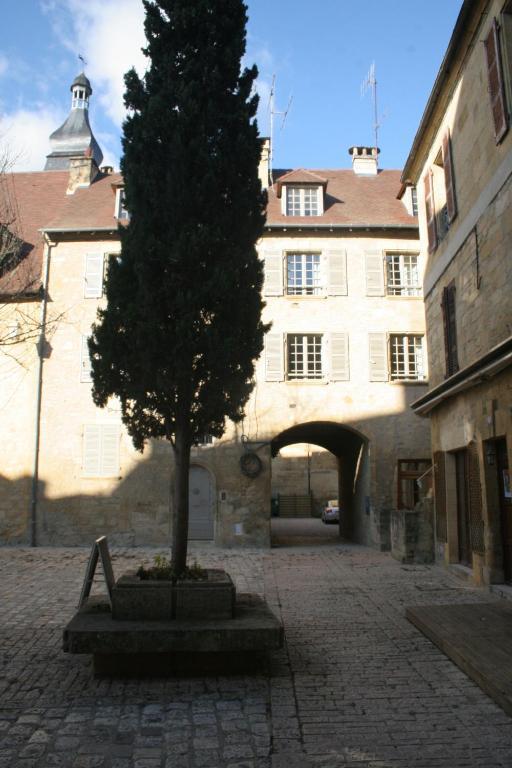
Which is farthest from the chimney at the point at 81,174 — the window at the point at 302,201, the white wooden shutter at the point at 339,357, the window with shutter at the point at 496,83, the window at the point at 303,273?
the window with shutter at the point at 496,83

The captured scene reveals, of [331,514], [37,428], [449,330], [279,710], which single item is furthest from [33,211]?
[279,710]

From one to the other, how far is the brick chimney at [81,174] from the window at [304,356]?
30.2 ft

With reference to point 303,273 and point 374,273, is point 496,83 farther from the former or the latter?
point 303,273

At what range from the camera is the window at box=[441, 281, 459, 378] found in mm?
11422

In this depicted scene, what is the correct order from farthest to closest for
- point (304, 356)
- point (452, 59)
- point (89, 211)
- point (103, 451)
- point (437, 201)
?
point (89, 211)
point (304, 356)
point (103, 451)
point (437, 201)
point (452, 59)

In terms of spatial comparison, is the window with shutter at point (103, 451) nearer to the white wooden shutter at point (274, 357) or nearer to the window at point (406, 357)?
the white wooden shutter at point (274, 357)

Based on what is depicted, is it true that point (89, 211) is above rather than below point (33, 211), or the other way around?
below

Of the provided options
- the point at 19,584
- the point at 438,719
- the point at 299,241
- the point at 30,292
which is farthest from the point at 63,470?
the point at 438,719

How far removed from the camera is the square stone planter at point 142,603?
17.2ft

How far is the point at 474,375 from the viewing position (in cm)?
903

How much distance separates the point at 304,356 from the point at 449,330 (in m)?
6.53

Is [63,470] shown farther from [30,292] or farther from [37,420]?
[30,292]

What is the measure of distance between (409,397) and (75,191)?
12587 mm

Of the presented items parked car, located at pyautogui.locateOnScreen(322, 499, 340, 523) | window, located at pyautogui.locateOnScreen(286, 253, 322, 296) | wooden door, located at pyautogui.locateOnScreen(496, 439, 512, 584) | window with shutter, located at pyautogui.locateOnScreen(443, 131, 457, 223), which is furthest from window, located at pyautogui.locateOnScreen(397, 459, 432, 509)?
parked car, located at pyautogui.locateOnScreen(322, 499, 340, 523)
